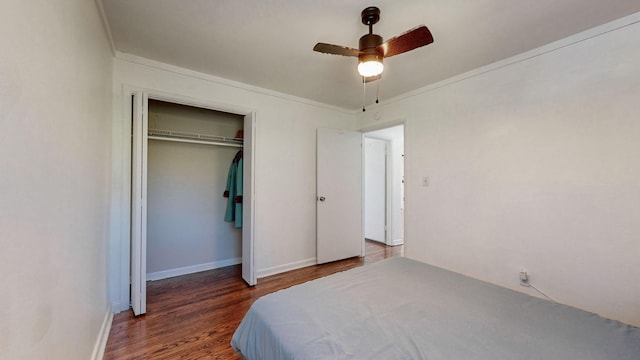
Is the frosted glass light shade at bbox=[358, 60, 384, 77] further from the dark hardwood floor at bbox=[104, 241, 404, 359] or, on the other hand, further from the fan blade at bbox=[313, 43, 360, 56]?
the dark hardwood floor at bbox=[104, 241, 404, 359]

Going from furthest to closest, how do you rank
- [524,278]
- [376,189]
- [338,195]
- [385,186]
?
[376,189]
[385,186]
[338,195]
[524,278]

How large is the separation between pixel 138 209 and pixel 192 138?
49.3 inches

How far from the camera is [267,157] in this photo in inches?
124

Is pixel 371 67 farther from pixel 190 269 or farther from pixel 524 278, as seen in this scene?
pixel 190 269

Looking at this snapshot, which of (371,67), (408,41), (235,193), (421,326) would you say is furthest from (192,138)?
(421,326)

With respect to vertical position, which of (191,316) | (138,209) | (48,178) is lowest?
(191,316)

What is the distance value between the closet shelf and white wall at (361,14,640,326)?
249 cm

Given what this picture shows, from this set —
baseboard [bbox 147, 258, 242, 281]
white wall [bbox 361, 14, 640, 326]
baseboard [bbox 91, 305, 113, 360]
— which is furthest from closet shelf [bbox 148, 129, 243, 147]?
white wall [bbox 361, 14, 640, 326]

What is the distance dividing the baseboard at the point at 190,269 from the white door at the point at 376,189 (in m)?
2.62

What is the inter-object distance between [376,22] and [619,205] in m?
2.13

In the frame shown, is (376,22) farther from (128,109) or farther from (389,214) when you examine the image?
(389,214)

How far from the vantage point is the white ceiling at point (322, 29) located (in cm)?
164


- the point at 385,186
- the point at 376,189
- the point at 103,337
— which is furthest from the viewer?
the point at 376,189

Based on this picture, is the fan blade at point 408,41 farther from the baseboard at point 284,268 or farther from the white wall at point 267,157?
the baseboard at point 284,268
